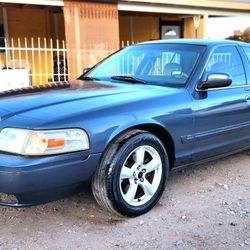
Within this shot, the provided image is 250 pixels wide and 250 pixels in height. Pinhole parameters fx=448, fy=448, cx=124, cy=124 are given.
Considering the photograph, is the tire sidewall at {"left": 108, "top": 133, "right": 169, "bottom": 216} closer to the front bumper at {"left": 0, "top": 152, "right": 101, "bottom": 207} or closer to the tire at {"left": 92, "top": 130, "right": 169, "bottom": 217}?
the tire at {"left": 92, "top": 130, "right": 169, "bottom": 217}

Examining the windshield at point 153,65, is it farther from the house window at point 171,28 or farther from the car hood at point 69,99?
the house window at point 171,28

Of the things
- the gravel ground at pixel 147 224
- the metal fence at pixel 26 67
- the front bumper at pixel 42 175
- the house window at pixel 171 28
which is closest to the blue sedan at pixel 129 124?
the front bumper at pixel 42 175

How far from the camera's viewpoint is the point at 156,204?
4.19 meters

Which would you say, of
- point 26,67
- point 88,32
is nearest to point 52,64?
point 26,67

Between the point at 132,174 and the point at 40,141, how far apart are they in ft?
3.05

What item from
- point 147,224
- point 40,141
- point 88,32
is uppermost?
point 88,32

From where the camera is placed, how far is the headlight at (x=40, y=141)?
3.30m

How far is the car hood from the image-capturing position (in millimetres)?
3533

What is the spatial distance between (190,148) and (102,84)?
43.5 inches

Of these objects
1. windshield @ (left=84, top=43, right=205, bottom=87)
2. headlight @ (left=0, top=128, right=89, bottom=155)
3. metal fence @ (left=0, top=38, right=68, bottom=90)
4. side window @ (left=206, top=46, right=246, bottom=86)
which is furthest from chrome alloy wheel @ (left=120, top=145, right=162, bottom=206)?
metal fence @ (left=0, top=38, right=68, bottom=90)

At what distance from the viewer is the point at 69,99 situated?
12.6 feet

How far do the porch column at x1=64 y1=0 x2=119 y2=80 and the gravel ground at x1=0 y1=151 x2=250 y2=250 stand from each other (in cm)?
742

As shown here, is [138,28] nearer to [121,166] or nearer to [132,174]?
[132,174]

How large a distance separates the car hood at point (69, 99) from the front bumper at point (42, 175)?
0.35 m
